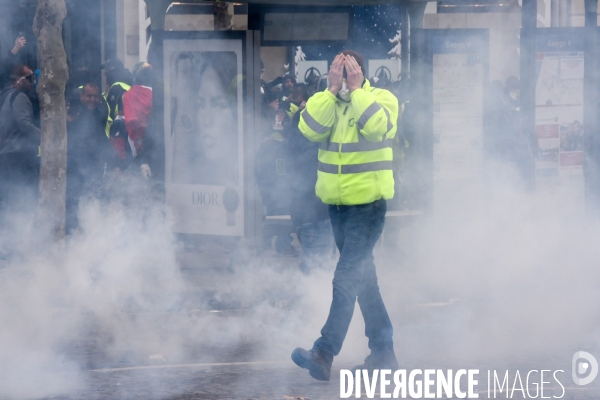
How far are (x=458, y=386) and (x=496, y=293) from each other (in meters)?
2.30

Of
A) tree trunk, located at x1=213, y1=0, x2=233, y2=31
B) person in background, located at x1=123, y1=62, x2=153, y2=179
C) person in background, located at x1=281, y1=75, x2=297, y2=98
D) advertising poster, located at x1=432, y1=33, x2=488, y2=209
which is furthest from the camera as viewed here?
person in background, located at x1=281, y1=75, x2=297, y2=98

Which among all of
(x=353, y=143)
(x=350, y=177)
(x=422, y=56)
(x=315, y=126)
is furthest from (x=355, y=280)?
(x=422, y=56)

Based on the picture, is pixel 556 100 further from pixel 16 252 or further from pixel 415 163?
pixel 16 252

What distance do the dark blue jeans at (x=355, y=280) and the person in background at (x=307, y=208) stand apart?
5.42 feet

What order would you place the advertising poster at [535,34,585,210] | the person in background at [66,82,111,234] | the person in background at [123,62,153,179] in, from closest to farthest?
the person in background at [66,82,111,234]
the advertising poster at [535,34,585,210]
the person in background at [123,62,153,179]

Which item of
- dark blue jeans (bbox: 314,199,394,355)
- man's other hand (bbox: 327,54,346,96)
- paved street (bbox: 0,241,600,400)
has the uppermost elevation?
man's other hand (bbox: 327,54,346,96)

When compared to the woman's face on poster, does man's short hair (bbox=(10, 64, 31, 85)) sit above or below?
above

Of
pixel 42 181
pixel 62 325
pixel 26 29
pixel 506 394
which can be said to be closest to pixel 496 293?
pixel 506 394

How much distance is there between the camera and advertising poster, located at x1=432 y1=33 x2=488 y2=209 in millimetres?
8617

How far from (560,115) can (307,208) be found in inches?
125

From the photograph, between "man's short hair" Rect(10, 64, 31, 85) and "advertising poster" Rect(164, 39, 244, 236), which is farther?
"man's short hair" Rect(10, 64, 31, 85)

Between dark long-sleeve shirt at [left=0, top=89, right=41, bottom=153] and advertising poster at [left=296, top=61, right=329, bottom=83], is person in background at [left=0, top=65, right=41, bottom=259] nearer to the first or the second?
dark long-sleeve shirt at [left=0, top=89, right=41, bottom=153]

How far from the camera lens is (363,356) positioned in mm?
5441

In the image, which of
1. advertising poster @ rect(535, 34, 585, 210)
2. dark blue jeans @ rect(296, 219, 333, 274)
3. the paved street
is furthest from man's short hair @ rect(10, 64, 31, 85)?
advertising poster @ rect(535, 34, 585, 210)
